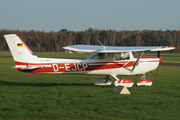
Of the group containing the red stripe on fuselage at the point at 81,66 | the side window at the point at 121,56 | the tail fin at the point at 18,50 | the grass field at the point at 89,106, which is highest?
the tail fin at the point at 18,50

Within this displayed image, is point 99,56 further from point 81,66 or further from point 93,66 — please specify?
point 81,66

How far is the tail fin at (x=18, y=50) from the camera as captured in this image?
431 inches

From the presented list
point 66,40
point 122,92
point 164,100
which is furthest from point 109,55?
point 66,40

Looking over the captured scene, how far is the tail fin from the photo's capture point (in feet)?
35.9

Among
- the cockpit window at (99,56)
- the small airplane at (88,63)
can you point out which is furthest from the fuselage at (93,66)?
the cockpit window at (99,56)

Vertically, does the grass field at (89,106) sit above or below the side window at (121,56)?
below

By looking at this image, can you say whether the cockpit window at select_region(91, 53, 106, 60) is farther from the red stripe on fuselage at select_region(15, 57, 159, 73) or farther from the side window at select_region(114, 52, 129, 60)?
the side window at select_region(114, 52, 129, 60)

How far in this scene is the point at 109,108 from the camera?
7250mm

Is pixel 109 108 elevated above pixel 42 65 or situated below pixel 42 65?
below

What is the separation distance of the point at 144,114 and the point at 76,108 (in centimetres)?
212

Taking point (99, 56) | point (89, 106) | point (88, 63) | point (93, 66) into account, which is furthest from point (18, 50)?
point (89, 106)

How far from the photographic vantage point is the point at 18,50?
36.3 feet

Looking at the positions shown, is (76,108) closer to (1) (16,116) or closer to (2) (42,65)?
(1) (16,116)

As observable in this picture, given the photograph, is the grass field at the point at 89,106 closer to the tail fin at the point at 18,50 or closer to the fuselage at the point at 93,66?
the fuselage at the point at 93,66
